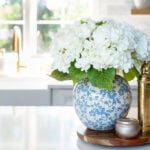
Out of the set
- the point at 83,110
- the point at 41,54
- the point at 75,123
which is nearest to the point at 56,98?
the point at 41,54

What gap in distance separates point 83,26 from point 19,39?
2.22m

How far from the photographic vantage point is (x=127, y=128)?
126 cm

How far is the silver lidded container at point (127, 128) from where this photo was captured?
1259 mm

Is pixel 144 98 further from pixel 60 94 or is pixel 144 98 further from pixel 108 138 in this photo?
pixel 60 94

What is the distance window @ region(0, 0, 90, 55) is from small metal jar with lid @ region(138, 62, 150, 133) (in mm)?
2252

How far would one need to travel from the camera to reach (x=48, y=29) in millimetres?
3561

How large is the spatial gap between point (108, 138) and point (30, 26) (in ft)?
7.88

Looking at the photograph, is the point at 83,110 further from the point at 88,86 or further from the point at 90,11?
the point at 90,11

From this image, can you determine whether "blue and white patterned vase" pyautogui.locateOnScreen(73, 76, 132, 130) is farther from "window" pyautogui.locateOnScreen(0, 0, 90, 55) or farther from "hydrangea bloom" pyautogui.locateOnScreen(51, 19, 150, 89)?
"window" pyautogui.locateOnScreen(0, 0, 90, 55)

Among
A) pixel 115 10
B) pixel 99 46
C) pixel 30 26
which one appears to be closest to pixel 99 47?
pixel 99 46

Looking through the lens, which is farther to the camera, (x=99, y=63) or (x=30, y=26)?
(x=30, y=26)

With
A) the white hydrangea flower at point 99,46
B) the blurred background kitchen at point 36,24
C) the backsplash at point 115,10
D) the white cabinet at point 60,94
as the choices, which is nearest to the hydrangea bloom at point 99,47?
the white hydrangea flower at point 99,46

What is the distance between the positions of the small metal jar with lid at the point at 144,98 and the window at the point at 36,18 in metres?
2.25

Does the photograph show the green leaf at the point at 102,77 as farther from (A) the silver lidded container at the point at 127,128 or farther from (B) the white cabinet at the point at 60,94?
(B) the white cabinet at the point at 60,94
